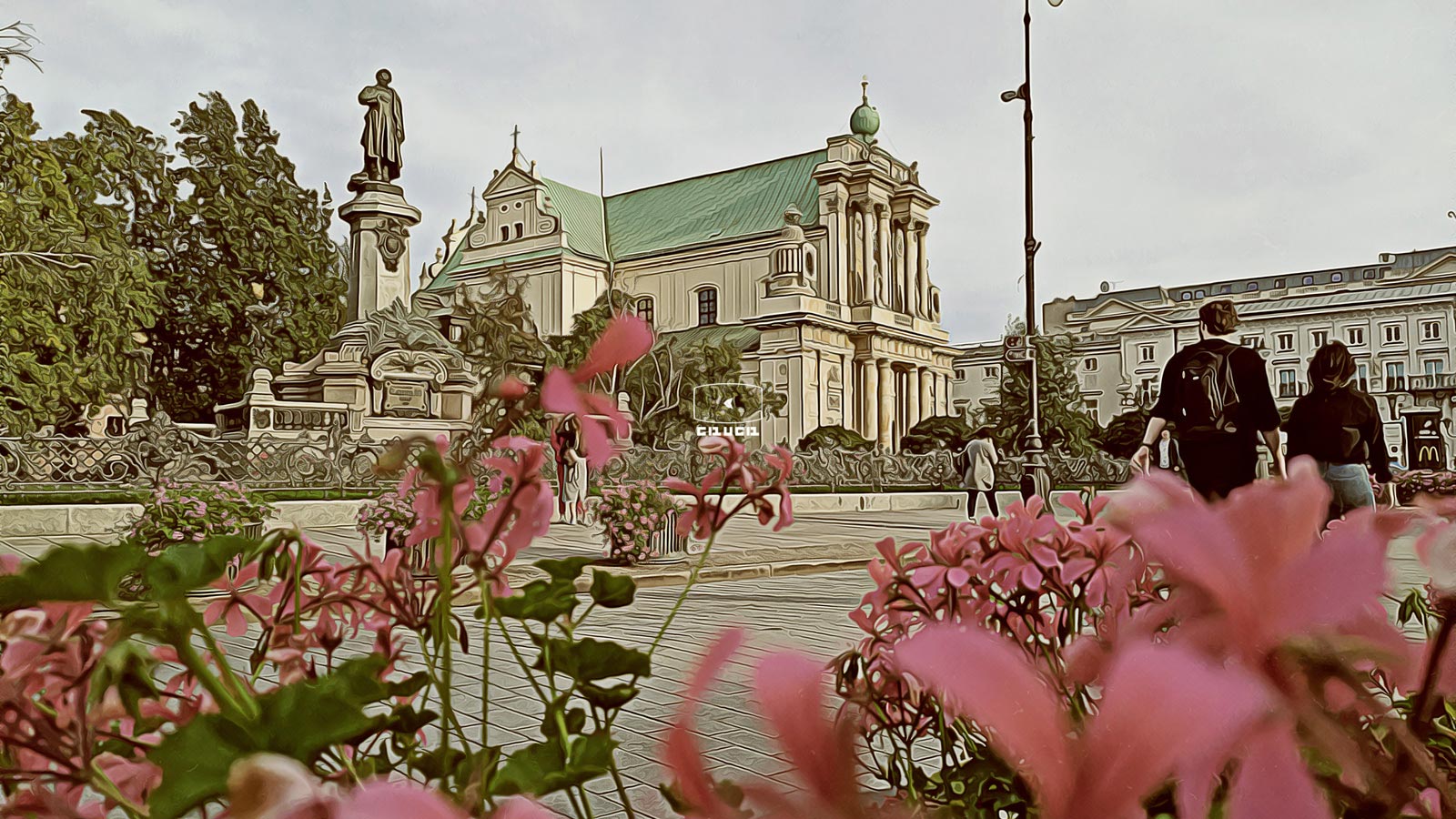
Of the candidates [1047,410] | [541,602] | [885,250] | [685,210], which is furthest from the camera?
[685,210]

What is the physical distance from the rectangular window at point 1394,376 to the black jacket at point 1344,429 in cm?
6414

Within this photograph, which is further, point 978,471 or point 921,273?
point 921,273

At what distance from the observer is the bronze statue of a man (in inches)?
934

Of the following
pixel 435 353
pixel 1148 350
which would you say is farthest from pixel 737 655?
pixel 1148 350

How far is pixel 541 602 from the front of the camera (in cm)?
76

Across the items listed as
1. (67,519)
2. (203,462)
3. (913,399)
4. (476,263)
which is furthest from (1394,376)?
(67,519)

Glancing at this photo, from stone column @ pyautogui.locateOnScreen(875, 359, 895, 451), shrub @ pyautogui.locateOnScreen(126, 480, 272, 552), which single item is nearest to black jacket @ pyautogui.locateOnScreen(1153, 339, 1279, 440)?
shrub @ pyautogui.locateOnScreen(126, 480, 272, 552)

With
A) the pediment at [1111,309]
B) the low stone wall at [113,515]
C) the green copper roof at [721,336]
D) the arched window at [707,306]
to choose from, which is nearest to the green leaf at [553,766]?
the low stone wall at [113,515]

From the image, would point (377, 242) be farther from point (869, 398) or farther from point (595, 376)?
point (869, 398)

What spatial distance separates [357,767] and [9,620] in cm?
35

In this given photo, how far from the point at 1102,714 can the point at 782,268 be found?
152 feet

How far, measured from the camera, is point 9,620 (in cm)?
74

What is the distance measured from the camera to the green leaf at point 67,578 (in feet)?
1.44

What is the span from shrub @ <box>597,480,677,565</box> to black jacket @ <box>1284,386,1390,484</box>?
6004 millimetres
